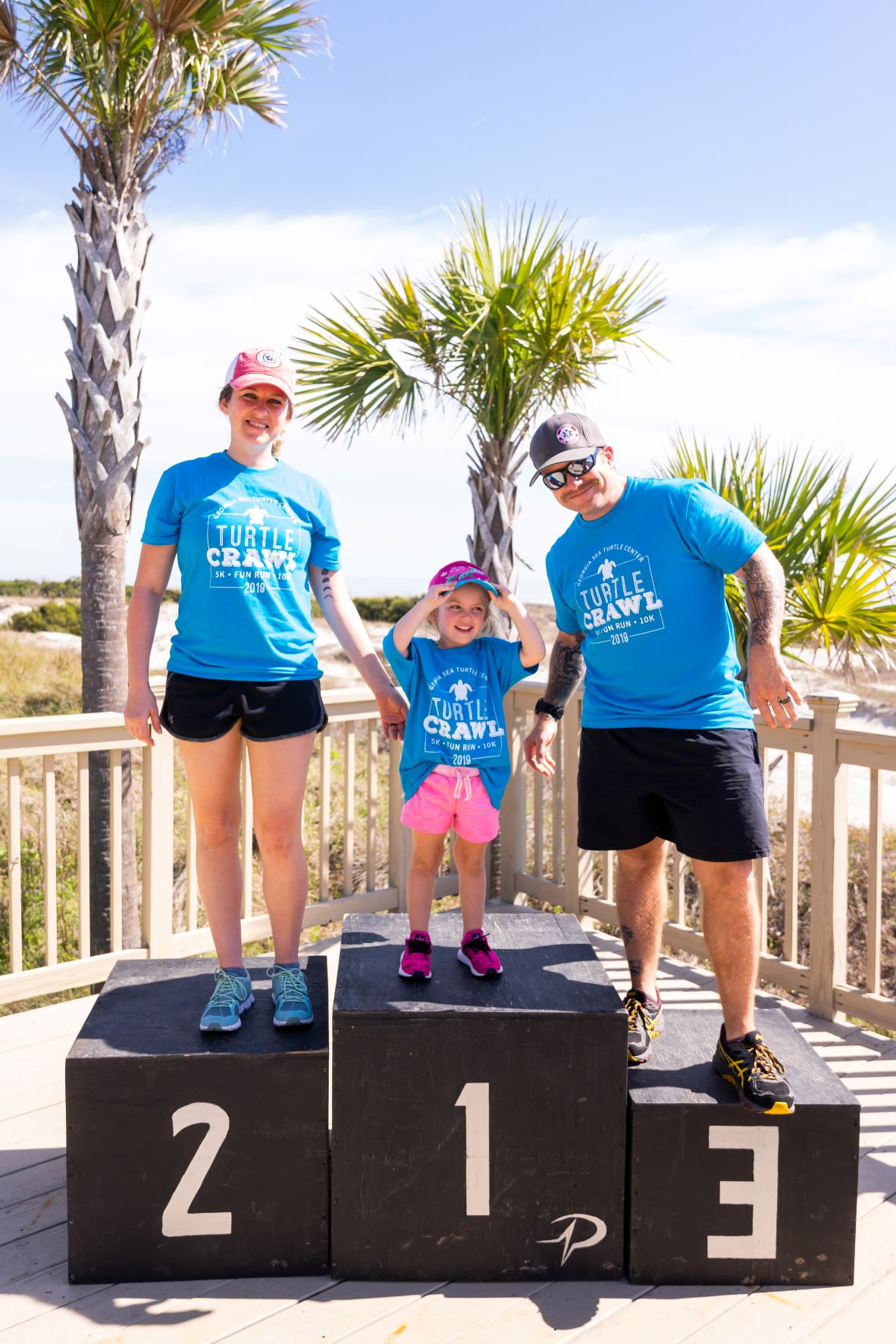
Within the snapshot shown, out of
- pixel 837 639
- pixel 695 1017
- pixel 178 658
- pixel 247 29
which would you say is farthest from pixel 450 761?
pixel 247 29

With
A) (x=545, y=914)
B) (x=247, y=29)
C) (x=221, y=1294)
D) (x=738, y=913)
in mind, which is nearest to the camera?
(x=221, y=1294)

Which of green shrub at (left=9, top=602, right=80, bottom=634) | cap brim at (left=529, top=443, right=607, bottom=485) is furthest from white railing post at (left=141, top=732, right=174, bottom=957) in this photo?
green shrub at (left=9, top=602, right=80, bottom=634)

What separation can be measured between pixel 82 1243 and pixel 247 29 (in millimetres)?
6634

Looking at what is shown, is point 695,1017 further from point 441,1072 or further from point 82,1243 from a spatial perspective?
point 82,1243

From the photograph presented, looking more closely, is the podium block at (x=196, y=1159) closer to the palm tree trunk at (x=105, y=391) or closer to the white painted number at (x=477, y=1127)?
the white painted number at (x=477, y=1127)

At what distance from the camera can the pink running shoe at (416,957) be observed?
87.4 inches

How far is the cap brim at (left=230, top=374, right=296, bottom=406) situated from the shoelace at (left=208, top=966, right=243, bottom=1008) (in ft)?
4.25

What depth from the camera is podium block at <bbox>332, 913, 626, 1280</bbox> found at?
2014mm

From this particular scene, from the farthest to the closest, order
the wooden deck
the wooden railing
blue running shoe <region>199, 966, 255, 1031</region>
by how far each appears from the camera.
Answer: the wooden railing → blue running shoe <region>199, 966, 255, 1031</region> → the wooden deck

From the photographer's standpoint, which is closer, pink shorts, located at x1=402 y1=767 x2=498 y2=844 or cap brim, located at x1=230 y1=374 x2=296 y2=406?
cap brim, located at x1=230 y1=374 x2=296 y2=406

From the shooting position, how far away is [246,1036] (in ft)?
6.89

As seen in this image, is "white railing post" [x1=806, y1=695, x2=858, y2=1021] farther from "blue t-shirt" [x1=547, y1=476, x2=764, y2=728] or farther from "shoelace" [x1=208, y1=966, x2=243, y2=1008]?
"shoelace" [x1=208, y1=966, x2=243, y2=1008]

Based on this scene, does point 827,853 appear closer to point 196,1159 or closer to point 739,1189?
point 739,1189

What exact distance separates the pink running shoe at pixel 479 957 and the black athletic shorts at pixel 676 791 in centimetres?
33
